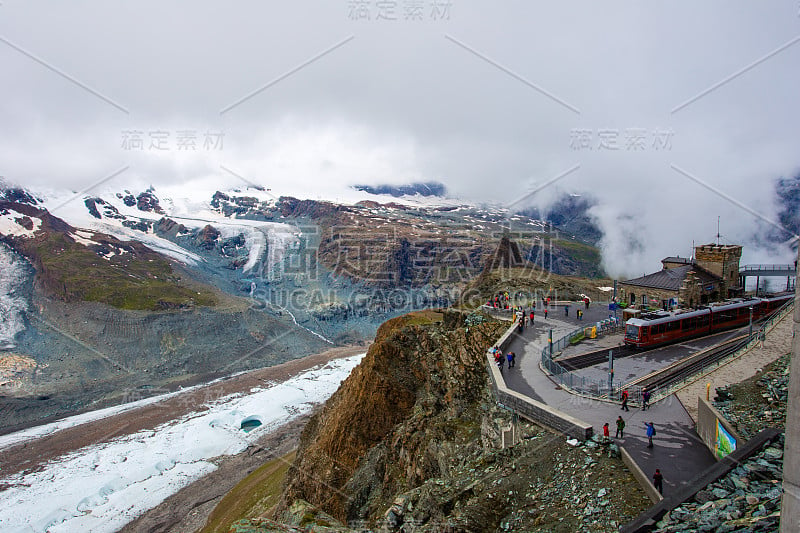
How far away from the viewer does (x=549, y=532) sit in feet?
34.7

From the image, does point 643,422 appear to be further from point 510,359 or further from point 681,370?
point 510,359

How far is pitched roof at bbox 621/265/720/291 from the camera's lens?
31.1 meters

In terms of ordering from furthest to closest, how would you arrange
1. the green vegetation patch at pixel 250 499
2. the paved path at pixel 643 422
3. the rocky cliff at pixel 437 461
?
1. the green vegetation patch at pixel 250 499
2. the paved path at pixel 643 422
3. the rocky cliff at pixel 437 461

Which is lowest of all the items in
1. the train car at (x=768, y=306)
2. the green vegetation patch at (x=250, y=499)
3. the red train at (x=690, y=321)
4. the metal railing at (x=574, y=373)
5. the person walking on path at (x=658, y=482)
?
the green vegetation patch at (x=250, y=499)

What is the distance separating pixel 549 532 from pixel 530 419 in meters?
5.48

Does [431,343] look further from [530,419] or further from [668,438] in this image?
[668,438]

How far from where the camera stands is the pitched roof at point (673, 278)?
102ft

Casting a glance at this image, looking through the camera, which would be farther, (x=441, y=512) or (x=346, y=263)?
(x=346, y=263)

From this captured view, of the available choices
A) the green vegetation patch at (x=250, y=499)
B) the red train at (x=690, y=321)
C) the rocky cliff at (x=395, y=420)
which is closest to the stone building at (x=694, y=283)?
the red train at (x=690, y=321)

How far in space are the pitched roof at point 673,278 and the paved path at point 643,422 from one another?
14738 mm

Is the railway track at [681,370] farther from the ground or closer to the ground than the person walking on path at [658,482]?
farther from the ground

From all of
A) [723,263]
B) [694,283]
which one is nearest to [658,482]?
[694,283]

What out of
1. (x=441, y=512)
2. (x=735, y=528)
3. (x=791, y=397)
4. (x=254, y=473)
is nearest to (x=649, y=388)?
(x=441, y=512)

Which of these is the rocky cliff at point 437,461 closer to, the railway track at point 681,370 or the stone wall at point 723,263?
the railway track at point 681,370
